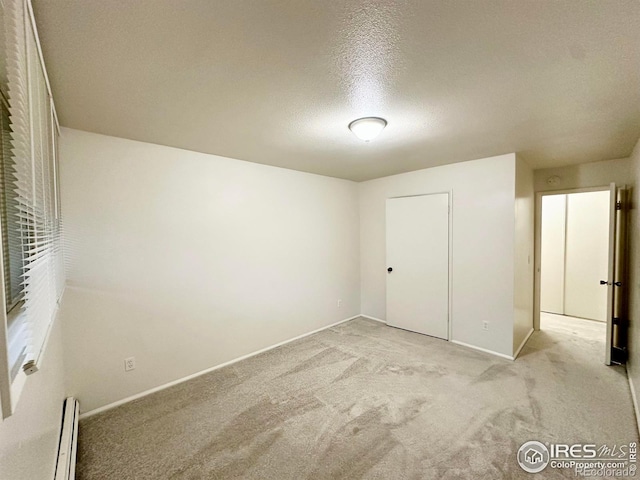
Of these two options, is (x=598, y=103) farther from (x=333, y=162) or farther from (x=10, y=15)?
(x=10, y=15)

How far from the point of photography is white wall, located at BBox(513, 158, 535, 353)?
320cm

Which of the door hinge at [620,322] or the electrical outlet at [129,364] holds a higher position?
the door hinge at [620,322]

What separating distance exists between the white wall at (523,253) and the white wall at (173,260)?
2510mm

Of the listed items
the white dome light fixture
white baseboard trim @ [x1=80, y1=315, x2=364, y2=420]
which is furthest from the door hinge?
white baseboard trim @ [x1=80, y1=315, x2=364, y2=420]

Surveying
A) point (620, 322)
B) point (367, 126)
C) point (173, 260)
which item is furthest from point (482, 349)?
point (173, 260)

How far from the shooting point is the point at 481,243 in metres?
3.38

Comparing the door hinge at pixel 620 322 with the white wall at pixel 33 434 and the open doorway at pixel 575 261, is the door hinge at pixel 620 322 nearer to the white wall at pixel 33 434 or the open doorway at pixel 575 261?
the open doorway at pixel 575 261

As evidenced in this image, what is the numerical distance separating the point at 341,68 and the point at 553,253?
17.9 feet

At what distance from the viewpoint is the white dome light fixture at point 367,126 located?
2.10 m

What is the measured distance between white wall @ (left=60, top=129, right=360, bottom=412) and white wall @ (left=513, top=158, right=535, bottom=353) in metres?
2.51

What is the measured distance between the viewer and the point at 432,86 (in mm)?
1663

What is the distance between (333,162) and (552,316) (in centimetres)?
A: 474

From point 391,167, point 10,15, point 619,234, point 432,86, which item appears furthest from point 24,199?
point 619,234

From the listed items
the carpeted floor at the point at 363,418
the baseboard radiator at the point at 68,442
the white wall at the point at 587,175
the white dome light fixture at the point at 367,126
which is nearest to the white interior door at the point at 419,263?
the carpeted floor at the point at 363,418
